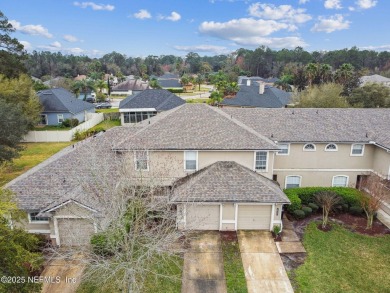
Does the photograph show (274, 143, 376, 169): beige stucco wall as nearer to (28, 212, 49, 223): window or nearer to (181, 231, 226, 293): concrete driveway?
(181, 231, 226, 293): concrete driveway

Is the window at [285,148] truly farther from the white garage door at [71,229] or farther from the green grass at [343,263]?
the white garage door at [71,229]

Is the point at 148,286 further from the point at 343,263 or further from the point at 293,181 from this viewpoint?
the point at 293,181

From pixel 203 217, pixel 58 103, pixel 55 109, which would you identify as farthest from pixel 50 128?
pixel 203 217

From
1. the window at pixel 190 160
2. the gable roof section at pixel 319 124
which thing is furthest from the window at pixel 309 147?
the window at pixel 190 160

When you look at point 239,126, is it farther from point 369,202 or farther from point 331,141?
point 369,202

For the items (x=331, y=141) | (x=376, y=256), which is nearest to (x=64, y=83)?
(x=331, y=141)

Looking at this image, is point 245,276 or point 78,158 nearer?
point 245,276
